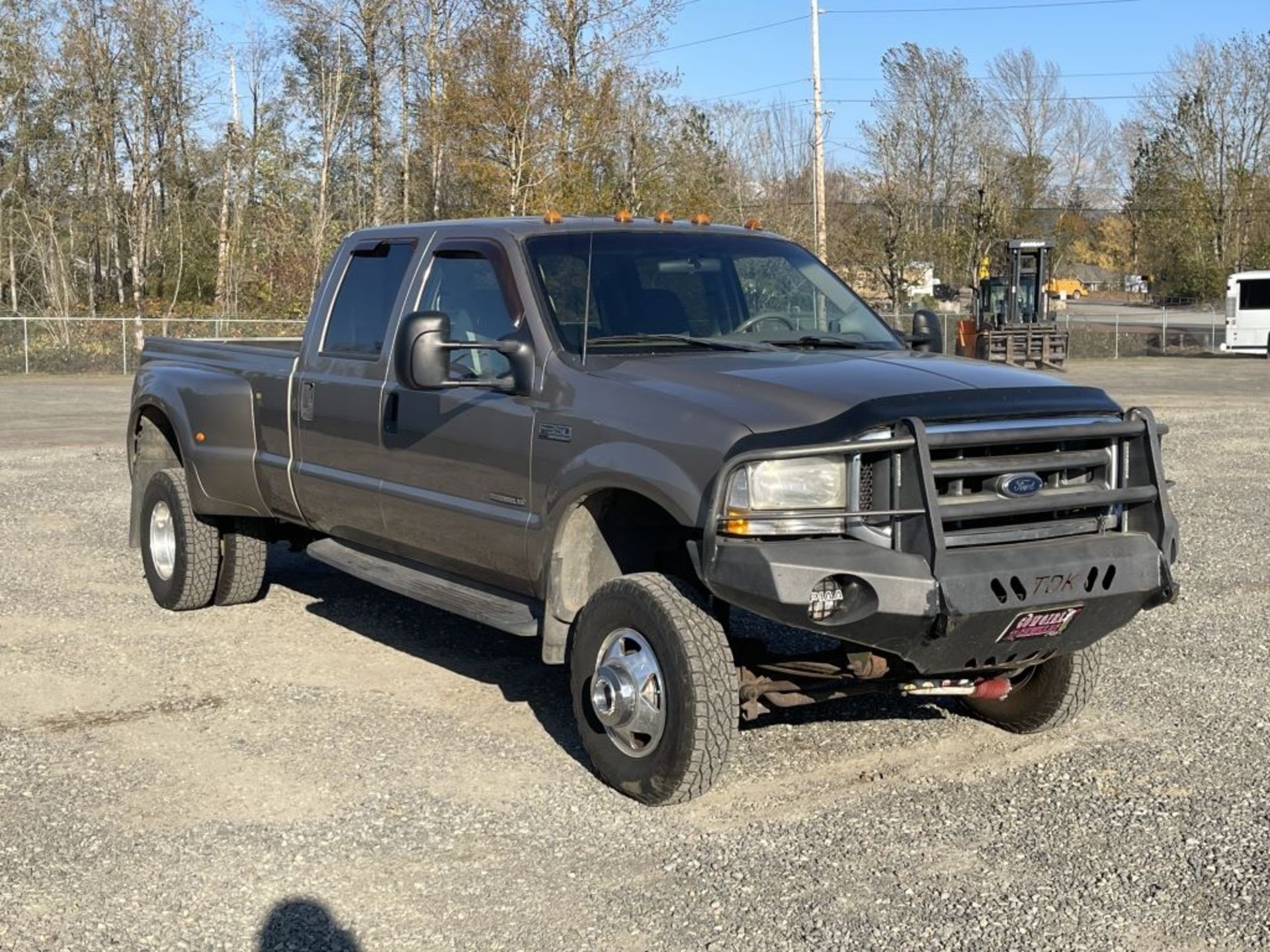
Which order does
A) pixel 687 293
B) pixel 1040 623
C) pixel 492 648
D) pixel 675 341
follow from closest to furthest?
pixel 1040 623, pixel 675 341, pixel 687 293, pixel 492 648

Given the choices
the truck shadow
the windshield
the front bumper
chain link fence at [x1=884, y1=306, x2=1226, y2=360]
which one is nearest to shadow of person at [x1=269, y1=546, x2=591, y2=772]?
the truck shadow

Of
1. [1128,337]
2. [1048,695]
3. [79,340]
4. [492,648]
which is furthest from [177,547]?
[1128,337]

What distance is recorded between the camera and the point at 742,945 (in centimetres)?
417

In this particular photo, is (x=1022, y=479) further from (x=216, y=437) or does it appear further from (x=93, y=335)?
(x=93, y=335)

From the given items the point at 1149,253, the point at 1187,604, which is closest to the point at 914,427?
the point at 1187,604

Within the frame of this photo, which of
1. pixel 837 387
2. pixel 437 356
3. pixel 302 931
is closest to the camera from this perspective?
pixel 302 931

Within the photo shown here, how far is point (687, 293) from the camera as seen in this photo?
252 inches

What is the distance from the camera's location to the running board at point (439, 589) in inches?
237

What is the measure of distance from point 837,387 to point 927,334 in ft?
6.20

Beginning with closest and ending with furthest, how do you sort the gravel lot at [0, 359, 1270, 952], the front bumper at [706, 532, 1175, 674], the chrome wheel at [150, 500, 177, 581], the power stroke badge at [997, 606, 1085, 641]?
the gravel lot at [0, 359, 1270, 952], the front bumper at [706, 532, 1175, 674], the power stroke badge at [997, 606, 1085, 641], the chrome wheel at [150, 500, 177, 581]

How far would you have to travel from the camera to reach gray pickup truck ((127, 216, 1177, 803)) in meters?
4.87

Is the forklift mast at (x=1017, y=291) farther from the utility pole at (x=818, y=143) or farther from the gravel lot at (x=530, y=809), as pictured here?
the gravel lot at (x=530, y=809)

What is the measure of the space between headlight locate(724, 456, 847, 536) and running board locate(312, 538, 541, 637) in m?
1.35

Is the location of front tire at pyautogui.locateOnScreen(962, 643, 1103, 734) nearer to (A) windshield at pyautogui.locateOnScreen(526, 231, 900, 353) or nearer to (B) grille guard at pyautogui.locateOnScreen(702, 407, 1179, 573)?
(B) grille guard at pyautogui.locateOnScreen(702, 407, 1179, 573)
